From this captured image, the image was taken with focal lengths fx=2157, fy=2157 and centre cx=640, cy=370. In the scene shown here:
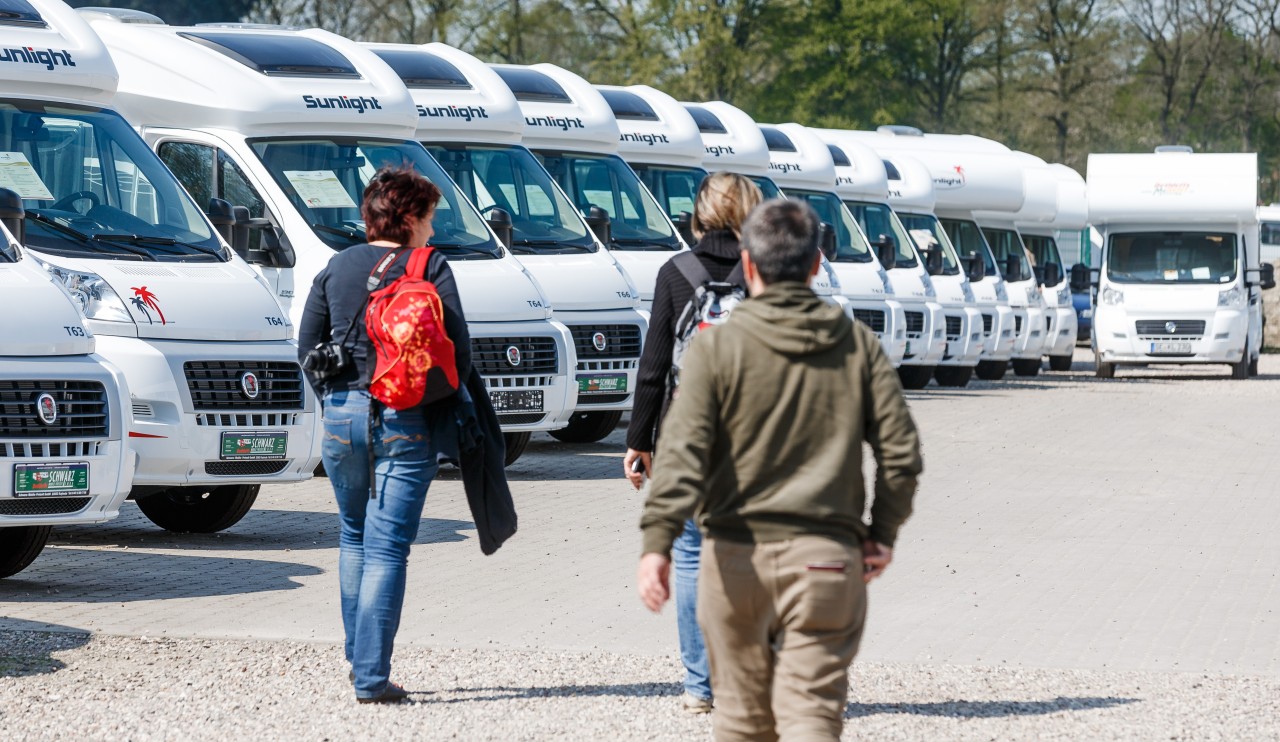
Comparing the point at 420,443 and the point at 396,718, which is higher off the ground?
the point at 420,443

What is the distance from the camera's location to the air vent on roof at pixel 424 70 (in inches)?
598

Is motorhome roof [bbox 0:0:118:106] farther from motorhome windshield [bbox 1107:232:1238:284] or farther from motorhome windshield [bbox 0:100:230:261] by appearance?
motorhome windshield [bbox 1107:232:1238:284]

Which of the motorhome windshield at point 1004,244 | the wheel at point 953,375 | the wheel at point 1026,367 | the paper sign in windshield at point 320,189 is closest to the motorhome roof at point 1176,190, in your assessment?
the motorhome windshield at point 1004,244

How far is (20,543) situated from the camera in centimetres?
948

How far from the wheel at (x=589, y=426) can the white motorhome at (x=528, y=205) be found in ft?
5.60

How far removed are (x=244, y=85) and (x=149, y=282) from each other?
120 inches

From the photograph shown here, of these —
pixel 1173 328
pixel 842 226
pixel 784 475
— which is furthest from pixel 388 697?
pixel 1173 328

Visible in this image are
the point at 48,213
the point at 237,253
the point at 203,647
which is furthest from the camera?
the point at 237,253

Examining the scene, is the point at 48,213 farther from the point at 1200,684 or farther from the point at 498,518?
the point at 1200,684

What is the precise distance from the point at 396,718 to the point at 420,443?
0.86 meters

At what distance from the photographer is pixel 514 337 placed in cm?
1376

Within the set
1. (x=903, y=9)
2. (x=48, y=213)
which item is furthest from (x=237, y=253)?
(x=903, y=9)

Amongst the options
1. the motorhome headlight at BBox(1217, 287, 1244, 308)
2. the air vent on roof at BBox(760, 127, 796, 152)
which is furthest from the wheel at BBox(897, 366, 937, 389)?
the motorhome headlight at BBox(1217, 287, 1244, 308)

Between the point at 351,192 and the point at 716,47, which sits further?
the point at 716,47
